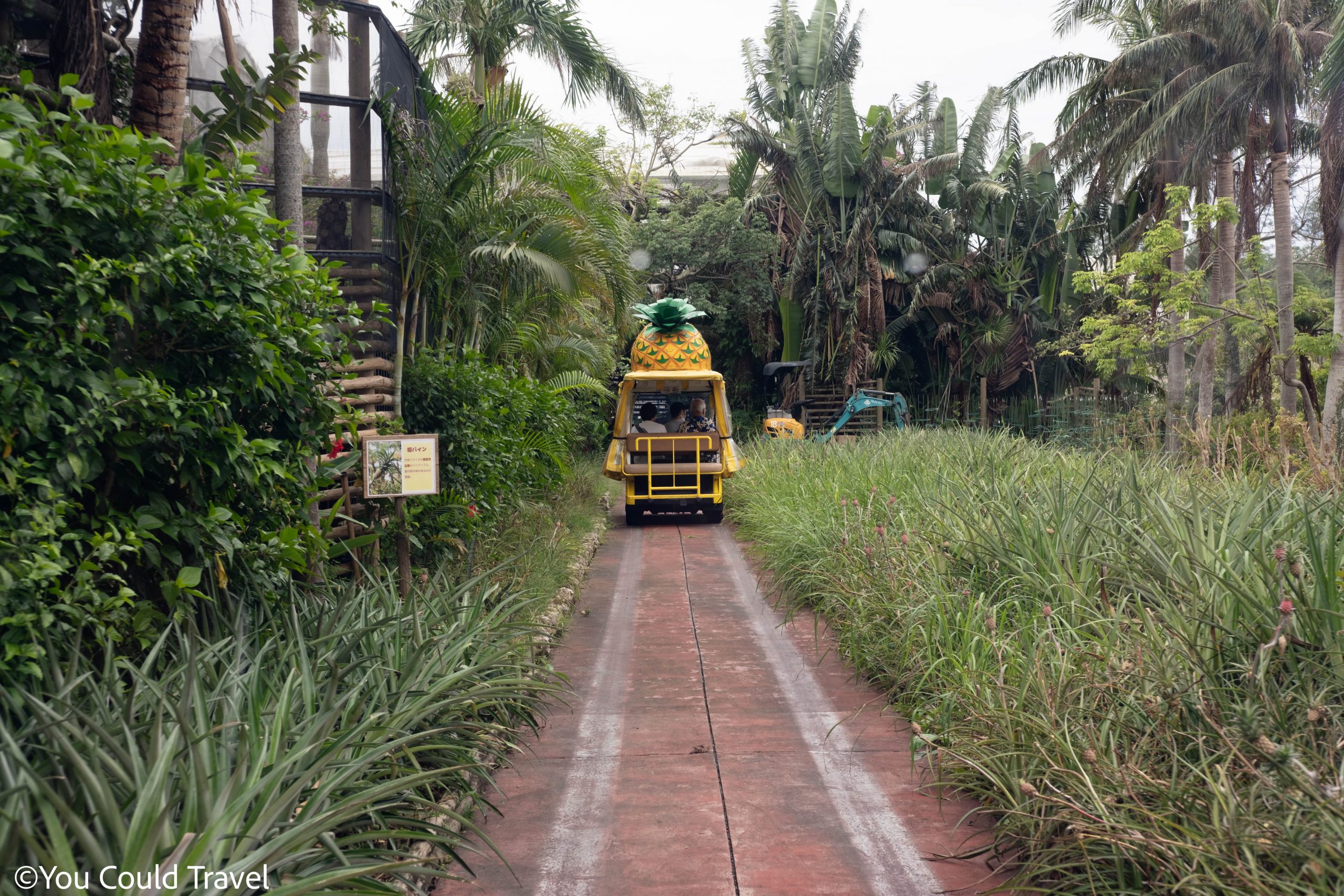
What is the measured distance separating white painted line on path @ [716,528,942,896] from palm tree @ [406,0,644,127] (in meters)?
8.72

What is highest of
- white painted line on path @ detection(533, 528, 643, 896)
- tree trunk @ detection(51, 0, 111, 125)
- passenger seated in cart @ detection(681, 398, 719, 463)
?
tree trunk @ detection(51, 0, 111, 125)

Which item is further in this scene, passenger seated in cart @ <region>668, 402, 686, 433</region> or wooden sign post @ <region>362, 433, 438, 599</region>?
passenger seated in cart @ <region>668, 402, 686, 433</region>

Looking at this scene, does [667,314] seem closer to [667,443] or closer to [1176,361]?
[667,443]

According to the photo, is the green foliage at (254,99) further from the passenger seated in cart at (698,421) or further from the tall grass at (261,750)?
the passenger seated in cart at (698,421)

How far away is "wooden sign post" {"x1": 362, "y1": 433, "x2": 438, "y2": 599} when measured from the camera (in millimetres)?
6219

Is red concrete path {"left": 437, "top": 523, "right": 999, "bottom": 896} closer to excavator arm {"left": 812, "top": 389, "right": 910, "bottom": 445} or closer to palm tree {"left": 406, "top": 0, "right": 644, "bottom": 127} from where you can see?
palm tree {"left": 406, "top": 0, "right": 644, "bottom": 127}

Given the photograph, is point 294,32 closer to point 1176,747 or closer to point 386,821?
point 386,821

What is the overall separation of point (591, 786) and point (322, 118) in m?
7.43

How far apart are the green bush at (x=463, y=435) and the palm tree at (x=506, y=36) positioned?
5244mm

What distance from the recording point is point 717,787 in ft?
16.5

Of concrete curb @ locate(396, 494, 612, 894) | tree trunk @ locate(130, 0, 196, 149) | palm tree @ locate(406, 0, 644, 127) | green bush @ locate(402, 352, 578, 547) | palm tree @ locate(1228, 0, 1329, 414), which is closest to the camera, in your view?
concrete curb @ locate(396, 494, 612, 894)

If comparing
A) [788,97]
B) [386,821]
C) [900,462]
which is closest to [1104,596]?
[386,821]

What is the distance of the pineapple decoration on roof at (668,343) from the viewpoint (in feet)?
53.4


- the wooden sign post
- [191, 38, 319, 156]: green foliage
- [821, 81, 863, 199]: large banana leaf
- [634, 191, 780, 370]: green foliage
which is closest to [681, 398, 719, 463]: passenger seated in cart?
the wooden sign post
